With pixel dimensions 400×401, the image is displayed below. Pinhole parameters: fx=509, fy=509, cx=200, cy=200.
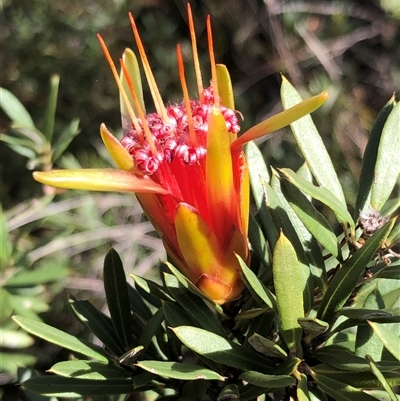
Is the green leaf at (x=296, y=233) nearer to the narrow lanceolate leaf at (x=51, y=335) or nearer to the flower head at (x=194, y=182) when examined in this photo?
the flower head at (x=194, y=182)

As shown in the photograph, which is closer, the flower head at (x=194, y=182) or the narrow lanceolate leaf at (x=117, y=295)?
the flower head at (x=194, y=182)

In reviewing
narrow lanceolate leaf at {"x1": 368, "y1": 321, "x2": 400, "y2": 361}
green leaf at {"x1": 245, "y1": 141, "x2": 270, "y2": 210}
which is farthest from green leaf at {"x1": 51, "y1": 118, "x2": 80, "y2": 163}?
narrow lanceolate leaf at {"x1": 368, "y1": 321, "x2": 400, "y2": 361}

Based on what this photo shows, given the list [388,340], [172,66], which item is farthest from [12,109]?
[172,66]

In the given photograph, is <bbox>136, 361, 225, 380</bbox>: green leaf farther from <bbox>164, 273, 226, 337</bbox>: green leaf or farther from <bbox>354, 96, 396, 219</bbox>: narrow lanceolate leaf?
<bbox>354, 96, 396, 219</bbox>: narrow lanceolate leaf

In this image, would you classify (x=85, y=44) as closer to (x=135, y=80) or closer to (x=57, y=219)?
(x=57, y=219)

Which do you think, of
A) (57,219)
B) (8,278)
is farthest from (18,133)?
(57,219)

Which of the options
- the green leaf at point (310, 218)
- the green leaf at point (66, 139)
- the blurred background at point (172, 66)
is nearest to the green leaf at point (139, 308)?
the green leaf at point (310, 218)
